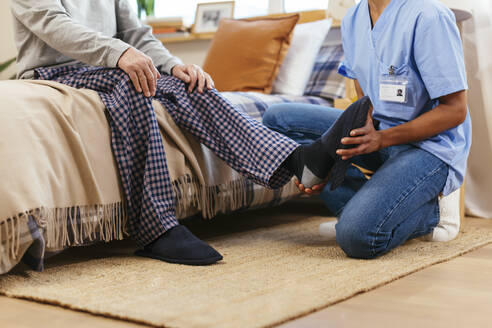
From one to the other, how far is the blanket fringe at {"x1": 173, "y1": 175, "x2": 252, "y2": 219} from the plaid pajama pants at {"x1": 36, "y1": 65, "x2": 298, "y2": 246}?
8 centimetres

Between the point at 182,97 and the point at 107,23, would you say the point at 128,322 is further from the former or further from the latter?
the point at 107,23

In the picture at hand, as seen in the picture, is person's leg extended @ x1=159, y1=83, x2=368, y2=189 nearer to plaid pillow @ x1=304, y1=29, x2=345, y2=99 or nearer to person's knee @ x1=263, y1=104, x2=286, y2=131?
person's knee @ x1=263, y1=104, x2=286, y2=131

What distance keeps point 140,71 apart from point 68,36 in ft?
0.76

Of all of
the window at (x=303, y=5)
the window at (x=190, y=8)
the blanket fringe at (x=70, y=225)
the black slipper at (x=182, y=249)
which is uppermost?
the window at (x=303, y=5)

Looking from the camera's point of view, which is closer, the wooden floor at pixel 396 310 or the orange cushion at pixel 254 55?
the wooden floor at pixel 396 310

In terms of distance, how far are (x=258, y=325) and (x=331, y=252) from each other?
2.08 feet

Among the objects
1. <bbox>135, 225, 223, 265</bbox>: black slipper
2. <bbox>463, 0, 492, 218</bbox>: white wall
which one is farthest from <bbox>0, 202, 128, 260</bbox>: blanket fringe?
<bbox>463, 0, 492, 218</bbox>: white wall

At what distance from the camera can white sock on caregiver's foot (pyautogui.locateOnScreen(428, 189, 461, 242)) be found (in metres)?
1.63

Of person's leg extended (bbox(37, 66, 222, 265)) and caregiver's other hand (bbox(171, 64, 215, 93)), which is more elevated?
caregiver's other hand (bbox(171, 64, 215, 93))

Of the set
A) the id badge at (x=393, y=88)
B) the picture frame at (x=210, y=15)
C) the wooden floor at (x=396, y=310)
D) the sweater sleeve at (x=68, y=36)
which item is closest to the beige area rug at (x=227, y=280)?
the wooden floor at (x=396, y=310)

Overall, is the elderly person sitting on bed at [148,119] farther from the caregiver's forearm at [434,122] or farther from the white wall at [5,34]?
the white wall at [5,34]

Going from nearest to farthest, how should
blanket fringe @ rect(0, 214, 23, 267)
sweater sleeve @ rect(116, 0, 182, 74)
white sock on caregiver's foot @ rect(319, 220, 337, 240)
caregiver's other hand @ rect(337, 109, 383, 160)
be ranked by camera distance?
blanket fringe @ rect(0, 214, 23, 267)
caregiver's other hand @ rect(337, 109, 383, 160)
white sock on caregiver's foot @ rect(319, 220, 337, 240)
sweater sleeve @ rect(116, 0, 182, 74)

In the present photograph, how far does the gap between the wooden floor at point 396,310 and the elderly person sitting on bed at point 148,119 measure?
0.37 metres

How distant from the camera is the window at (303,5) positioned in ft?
9.70
